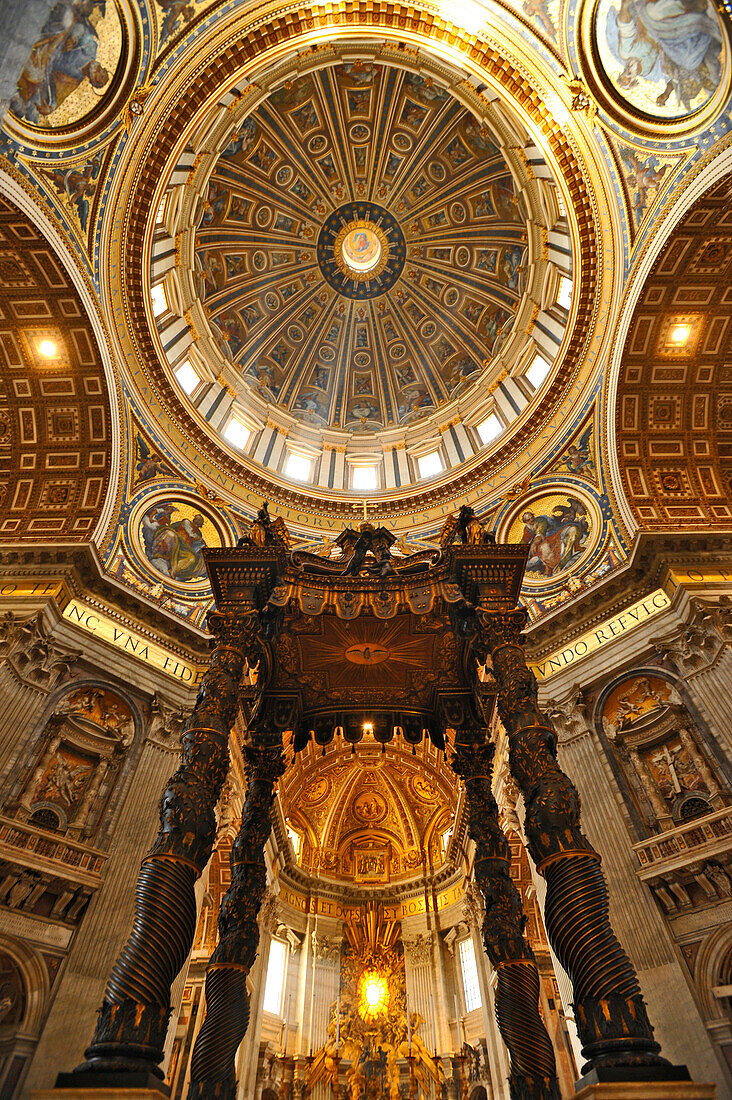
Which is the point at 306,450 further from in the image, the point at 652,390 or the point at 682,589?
the point at 682,589

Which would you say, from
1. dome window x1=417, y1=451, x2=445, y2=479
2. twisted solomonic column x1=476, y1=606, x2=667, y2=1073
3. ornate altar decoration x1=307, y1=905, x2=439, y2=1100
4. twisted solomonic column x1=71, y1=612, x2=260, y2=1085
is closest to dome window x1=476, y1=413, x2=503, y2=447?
dome window x1=417, y1=451, x2=445, y2=479

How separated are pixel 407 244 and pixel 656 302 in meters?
12.1

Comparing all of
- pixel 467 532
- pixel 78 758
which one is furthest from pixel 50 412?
pixel 467 532

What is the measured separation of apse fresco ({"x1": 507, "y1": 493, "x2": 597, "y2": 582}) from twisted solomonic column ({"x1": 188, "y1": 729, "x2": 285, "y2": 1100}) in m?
9.16

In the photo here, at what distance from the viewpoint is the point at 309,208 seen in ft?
73.3

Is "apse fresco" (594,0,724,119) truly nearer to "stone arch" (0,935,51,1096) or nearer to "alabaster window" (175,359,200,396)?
"alabaster window" (175,359,200,396)

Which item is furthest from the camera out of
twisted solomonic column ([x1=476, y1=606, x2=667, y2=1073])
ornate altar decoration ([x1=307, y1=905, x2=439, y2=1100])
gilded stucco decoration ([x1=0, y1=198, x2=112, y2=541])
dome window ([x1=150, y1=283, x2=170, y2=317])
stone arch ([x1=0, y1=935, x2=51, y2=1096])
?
ornate altar decoration ([x1=307, y1=905, x2=439, y2=1100])

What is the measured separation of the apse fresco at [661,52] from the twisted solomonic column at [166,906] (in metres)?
12.2

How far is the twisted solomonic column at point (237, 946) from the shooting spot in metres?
5.31

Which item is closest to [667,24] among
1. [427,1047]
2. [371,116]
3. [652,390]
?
[652,390]

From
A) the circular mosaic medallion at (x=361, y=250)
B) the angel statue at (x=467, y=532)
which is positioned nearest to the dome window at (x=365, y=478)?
the circular mosaic medallion at (x=361, y=250)

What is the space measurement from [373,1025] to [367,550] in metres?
20.4

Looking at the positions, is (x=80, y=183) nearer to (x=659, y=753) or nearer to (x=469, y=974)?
(x=659, y=753)

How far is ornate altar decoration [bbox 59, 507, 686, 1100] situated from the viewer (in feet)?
13.6
